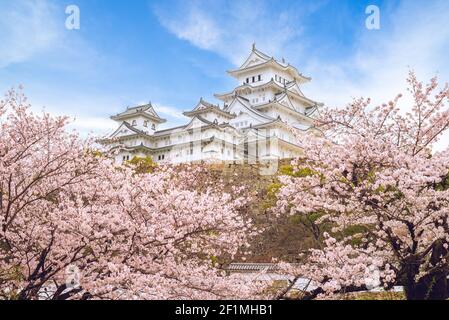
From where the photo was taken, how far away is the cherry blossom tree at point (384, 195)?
607 centimetres

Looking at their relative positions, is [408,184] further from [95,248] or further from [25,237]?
[25,237]

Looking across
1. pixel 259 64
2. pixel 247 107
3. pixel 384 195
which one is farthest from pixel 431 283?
pixel 259 64

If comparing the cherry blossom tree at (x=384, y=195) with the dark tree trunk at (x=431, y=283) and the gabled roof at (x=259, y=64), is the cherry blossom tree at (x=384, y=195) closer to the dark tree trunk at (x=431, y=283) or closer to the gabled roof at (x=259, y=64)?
the dark tree trunk at (x=431, y=283)

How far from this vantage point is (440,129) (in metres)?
6.82

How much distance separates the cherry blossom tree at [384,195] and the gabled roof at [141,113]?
3619cm

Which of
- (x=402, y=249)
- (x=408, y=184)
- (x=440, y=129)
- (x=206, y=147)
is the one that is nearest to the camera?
(x=408, y=184)

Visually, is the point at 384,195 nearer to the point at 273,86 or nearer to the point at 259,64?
the point at 273,86

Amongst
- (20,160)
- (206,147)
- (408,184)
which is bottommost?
(408,184)

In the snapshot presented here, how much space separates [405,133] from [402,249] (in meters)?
1.75

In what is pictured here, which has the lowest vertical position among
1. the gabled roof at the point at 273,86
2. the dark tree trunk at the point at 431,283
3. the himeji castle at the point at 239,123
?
the dark tree trunk at the point at 431,283

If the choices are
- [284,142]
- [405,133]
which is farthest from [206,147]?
[405,133]

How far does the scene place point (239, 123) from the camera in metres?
39.6

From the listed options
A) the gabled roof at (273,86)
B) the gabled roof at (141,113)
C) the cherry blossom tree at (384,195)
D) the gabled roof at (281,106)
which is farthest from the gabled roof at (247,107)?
the cherry blossom tree at (384,195)
